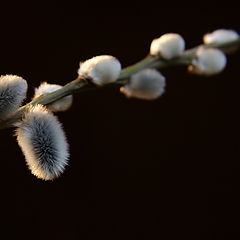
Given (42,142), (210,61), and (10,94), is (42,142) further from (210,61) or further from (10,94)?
(210,61)

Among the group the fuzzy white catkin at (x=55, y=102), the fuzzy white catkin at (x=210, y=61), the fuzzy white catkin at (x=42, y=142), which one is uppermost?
the fuzzy white catkin at (x=55, y=102)

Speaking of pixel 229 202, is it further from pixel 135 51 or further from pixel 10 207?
pixel 10 207

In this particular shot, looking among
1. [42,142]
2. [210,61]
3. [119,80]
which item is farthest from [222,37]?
[42,142]

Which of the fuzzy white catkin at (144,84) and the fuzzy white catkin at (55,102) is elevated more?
the fuzzy white catkin at (55,102)

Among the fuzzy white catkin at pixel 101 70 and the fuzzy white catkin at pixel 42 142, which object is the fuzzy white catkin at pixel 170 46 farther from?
the fuzzy white catkin at pixel 42 142

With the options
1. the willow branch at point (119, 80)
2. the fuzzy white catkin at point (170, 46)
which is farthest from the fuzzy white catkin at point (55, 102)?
the fuzzy white catkin at point (170, 46)

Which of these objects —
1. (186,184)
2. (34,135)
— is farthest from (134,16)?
(34,135)

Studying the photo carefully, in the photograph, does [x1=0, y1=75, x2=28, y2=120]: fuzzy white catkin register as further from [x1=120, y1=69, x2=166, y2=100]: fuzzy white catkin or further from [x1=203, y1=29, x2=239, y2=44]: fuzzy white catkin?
[x1=203, y1=29, x2=239, y2=44]: fuzzy white catkin
